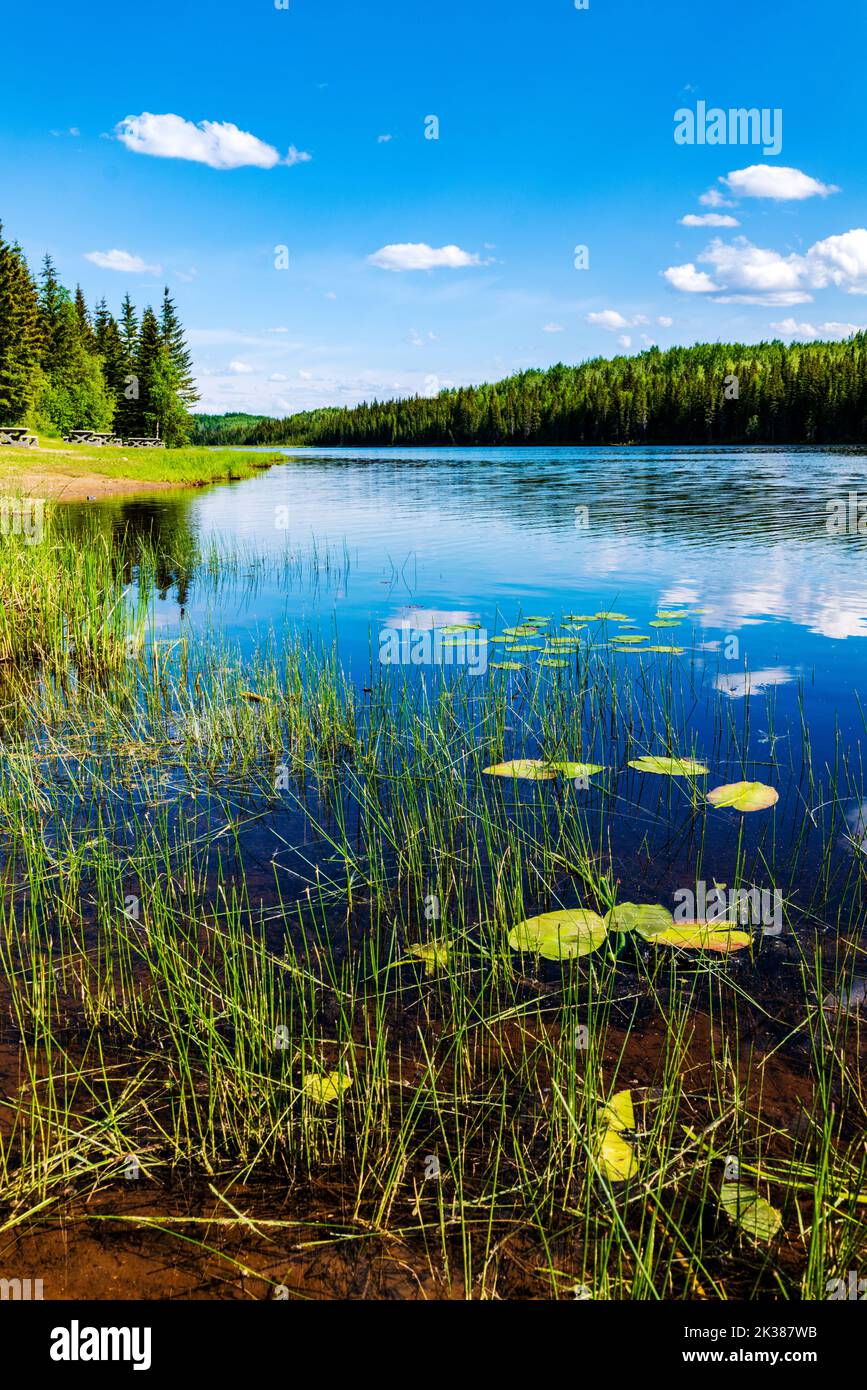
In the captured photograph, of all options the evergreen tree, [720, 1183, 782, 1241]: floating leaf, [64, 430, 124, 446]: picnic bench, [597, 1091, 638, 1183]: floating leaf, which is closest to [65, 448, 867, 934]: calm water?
[597, 1091, 638, 1183]: floating leaf

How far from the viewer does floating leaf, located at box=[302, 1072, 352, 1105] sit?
114 inches

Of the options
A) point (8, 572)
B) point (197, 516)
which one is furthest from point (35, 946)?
point (197, 516)

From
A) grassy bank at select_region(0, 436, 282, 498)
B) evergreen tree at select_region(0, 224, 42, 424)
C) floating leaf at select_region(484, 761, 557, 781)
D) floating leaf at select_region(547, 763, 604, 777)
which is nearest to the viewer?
floating leaf at select_region(484, 761, 557, 781)

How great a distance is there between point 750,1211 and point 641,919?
1.73 metres

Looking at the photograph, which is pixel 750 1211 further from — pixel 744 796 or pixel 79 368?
pixel 79 368

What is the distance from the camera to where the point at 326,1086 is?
301cm

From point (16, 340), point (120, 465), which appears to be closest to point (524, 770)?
point (120, 465)

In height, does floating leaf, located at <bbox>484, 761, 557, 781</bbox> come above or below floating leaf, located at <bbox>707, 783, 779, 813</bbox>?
above

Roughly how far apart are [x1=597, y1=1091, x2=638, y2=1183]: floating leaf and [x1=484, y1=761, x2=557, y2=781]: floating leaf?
3.12m

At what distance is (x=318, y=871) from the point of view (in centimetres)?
475

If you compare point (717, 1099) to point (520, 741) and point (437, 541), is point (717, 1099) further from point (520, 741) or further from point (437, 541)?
point (437, 541)

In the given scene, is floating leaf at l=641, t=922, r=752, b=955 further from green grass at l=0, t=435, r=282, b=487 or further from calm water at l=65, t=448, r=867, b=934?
green grass at l=0, t=435, r=282, b=487
